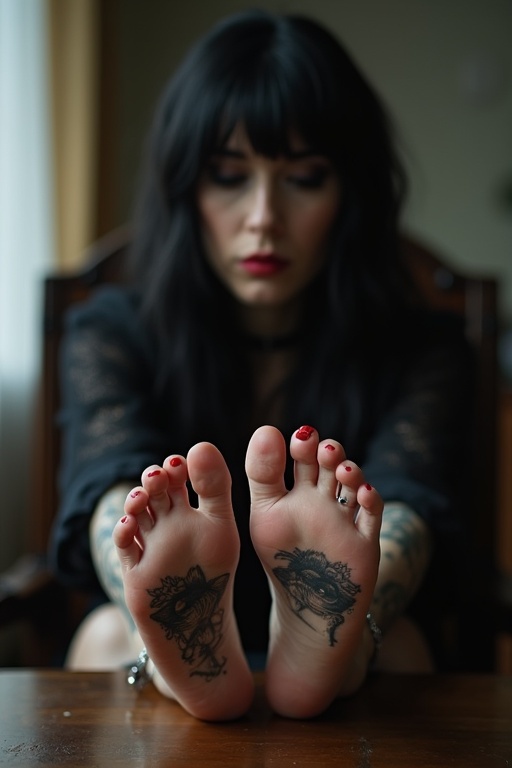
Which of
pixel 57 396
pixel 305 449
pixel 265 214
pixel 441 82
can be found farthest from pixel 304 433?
pixel 441 82

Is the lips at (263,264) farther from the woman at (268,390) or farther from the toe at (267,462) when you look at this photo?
the toe at (267,462)

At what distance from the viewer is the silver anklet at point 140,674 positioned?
57 centimetres

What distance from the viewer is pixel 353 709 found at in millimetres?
539

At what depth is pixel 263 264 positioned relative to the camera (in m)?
0.86

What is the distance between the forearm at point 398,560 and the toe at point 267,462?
0.55ft

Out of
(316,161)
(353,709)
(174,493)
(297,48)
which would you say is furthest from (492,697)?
(297,48)

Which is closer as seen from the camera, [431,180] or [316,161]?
[316,161]

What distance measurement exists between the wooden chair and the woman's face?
305mm

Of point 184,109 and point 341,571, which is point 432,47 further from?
point 341,571

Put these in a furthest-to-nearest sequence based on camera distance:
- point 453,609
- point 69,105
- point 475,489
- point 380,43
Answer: point 380,43
point 69,105
point 475,489
point 453,609

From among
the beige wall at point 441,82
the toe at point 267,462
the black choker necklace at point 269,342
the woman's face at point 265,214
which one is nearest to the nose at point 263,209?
the woman's face at point 265,214

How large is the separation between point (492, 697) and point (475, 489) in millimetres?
598

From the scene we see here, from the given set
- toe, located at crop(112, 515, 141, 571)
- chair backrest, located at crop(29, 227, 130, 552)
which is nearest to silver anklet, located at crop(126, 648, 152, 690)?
toe, located at crop(112, 515, 141, 571)

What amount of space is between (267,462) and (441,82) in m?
2.52
